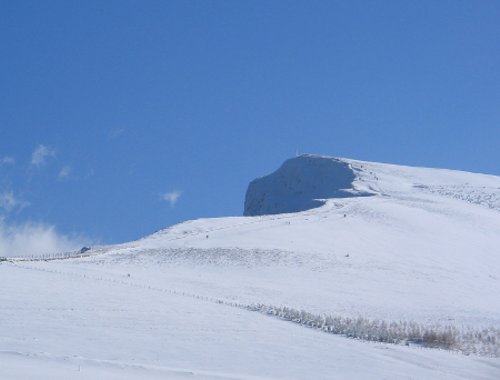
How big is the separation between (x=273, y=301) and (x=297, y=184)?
7817 cm

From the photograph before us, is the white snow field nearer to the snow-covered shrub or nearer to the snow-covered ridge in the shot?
the snow-covered shrub

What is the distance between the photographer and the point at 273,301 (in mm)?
27328

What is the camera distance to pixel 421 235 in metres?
50.9

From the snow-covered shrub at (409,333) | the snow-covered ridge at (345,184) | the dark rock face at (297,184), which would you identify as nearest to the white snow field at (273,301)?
the snow-covered shrub at (409,333)

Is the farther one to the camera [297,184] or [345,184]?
[297,184]

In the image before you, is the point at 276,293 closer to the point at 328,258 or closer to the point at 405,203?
the point at 328,258

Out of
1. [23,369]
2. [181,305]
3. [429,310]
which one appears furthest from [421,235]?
[23,369]

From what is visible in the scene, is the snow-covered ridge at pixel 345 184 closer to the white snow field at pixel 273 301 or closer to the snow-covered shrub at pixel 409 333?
the white snow field at pixel 273 301

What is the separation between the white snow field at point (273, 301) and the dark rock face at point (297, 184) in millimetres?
33300

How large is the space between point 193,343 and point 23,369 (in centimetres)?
505

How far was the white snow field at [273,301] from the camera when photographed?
14820mm

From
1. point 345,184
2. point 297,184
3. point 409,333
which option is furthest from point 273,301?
point 297,184

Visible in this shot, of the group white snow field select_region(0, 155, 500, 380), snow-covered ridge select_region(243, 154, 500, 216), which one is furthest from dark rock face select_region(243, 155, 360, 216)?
white snow field select_region(0, 155, 500, 380)

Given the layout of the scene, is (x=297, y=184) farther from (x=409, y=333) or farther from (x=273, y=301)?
(x=409, y=333)
